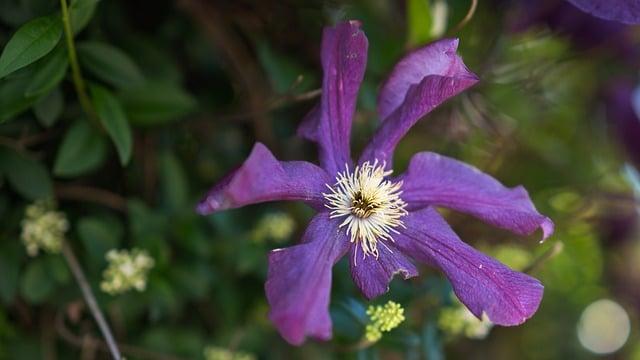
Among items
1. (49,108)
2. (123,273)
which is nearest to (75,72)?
(49,108)

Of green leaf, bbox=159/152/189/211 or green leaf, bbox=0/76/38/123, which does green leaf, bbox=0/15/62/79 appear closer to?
green leaf, bbox=0/76/38/123

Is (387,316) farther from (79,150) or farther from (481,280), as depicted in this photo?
(79,150)

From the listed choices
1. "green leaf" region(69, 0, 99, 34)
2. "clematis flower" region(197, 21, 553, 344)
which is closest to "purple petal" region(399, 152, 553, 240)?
"clematis flower" region(197, 21, 553, 344)

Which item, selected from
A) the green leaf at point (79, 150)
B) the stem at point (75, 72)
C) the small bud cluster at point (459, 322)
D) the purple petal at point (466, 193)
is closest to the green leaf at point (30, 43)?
the stem at point (75, 72)

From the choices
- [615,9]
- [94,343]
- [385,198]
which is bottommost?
[94,343]

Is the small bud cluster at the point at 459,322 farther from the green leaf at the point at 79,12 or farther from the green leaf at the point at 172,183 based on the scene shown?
the green leaf at the point at 79,12

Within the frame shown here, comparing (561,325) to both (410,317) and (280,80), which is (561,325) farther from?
(280,80)
